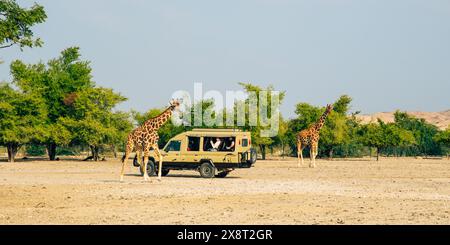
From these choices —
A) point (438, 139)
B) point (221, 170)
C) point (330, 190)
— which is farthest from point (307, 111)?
point (330, 190)

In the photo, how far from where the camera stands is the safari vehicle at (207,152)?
97.3ft

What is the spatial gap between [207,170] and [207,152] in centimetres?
87

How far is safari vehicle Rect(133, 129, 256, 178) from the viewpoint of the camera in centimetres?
2966

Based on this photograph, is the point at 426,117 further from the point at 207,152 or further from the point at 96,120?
the point at 207,152

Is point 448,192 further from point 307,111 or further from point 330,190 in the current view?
point 307,111

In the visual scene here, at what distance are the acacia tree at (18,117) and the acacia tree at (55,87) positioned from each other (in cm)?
112

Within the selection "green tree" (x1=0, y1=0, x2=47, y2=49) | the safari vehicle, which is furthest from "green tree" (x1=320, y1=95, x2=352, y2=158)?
"green tree" (x1=0, y1=0, x2=47, y2=49)

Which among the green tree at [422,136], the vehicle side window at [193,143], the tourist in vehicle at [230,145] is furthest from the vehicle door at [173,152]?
the green tree at [422,136]

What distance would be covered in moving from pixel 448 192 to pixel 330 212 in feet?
27.0

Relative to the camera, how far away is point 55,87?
61250mm

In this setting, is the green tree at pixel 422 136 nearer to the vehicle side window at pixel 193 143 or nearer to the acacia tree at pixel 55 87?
the acacia tree at pixel 55 87

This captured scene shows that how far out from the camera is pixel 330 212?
1564 centimetres

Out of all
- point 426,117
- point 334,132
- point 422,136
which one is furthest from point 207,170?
point 426,117
